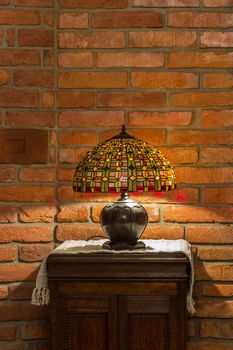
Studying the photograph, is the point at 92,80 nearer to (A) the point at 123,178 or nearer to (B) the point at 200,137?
(B) the point at 200,137

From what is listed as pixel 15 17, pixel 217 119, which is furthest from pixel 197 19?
pixel 15 17

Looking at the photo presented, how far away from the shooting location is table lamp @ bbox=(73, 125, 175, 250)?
88.7 inches

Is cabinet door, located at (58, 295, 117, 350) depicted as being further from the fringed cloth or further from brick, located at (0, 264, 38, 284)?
brick, located at (0, 264, 38, 284)

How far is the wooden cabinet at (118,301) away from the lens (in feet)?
7.41

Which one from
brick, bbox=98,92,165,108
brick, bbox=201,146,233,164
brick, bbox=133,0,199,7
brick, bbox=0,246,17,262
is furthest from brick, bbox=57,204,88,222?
brick, bbox=133,0,199,7

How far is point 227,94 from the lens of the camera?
2697 mm

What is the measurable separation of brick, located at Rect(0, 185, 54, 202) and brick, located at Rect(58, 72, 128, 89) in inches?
19.3

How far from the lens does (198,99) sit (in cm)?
271

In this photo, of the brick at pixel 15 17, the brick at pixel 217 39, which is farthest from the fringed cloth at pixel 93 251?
the brick at pixel 15 17

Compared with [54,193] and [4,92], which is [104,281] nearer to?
[54,193]

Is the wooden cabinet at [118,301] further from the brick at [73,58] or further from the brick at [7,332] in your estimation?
the brick at [73,58]

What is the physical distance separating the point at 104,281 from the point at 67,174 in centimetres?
64

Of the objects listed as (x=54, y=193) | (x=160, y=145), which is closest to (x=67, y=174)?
(x=54, y=193)

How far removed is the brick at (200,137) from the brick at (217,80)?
213 millimetres
